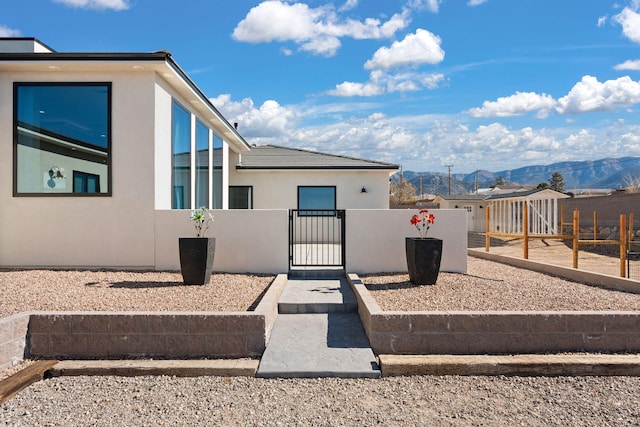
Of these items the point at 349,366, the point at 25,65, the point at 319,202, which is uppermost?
the point at 25,65

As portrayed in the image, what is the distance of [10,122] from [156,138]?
102 inches

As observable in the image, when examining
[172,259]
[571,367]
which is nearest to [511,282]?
[571,367]

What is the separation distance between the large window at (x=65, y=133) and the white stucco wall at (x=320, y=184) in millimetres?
6401

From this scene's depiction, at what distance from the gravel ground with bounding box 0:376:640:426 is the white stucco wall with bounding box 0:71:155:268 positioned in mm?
4125

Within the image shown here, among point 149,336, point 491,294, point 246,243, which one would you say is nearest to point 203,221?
point 246,243

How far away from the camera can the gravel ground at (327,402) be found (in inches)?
129

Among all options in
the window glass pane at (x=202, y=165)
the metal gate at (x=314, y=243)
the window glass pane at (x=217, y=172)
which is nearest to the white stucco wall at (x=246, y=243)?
the metal gate at (x=314, y=243)

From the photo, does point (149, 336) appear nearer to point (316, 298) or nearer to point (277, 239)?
point (316, 298)

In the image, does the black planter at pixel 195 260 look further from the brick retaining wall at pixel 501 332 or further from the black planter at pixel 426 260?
the black planter at pixel 426 260

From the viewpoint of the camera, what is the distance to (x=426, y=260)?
21.5ft

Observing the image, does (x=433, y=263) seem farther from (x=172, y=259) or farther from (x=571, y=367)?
(x=172, y=259)

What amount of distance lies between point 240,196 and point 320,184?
8.94ft

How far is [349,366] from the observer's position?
13.7 feet

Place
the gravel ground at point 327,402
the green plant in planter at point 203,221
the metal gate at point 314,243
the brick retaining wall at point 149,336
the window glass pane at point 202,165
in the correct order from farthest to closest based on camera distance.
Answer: the window glass pane at point 202,165 < the metal gate at point 314,243 < the green plant in planter at point 203,221 < the brick retaining wall at point 149,336 < the gravel ground at point 327,402
